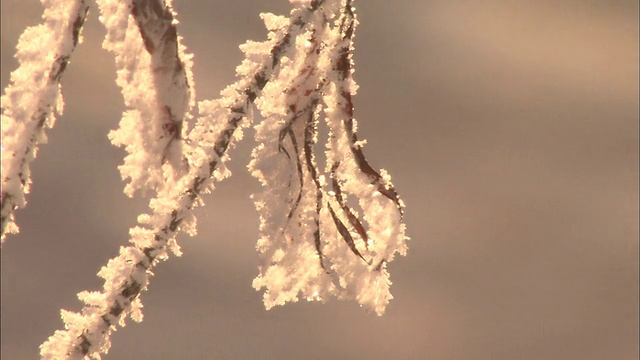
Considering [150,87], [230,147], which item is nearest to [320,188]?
[230,147]

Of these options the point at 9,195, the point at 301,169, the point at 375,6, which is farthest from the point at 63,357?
the point at 375,6

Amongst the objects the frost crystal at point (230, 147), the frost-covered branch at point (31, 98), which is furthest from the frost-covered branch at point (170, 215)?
the frost-covered branch at point (31, 98)

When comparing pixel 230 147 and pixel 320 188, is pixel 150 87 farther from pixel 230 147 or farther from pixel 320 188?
pixel 320 188

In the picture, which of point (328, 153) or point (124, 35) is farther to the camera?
point (328, 153)

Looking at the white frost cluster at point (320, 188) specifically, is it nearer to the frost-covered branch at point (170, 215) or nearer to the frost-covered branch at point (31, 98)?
the frost-covered branch at point (170, 215)

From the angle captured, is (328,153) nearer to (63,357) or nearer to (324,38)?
(324,38)

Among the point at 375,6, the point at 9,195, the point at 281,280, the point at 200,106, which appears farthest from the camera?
the point at 375,6
